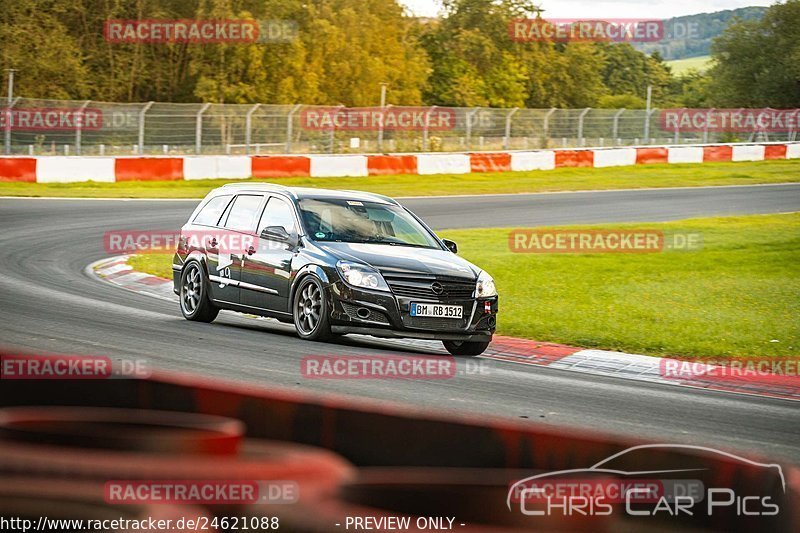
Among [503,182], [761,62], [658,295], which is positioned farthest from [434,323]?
[761,62]

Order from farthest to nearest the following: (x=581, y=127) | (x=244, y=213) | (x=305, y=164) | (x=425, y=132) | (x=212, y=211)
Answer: (x=581, y=127)
(x=425, y=132)
(x=305, y=164)
(x=212, y=211)
(x=244, y=213)

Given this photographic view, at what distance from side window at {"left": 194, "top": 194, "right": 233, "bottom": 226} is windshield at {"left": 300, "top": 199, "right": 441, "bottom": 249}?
122 centimetres

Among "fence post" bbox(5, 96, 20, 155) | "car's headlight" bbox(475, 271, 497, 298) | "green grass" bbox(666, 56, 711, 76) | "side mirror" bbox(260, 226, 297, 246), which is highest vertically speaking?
"green grass" bbox(666, 56, 711, 76)

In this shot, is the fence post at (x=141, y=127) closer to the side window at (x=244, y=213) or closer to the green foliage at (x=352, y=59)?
the side window at (x=244, y=213)

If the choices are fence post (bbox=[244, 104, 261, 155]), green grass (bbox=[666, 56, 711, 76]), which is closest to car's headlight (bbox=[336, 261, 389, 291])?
fence post (bbox=[244, 104, 261, 155])

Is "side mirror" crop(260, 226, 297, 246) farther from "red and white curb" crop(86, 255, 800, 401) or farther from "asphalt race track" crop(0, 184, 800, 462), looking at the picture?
"red and white curb" crop(86, 255, 800, 401)

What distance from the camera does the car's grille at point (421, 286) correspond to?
1090 centimetres

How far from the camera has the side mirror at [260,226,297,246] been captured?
11.8 metres

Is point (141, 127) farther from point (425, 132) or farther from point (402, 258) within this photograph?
point (402, 258)

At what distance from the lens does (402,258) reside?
11.3m

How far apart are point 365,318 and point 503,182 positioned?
25.3 m

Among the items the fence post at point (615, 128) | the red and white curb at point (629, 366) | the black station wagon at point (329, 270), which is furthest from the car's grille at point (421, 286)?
the fence post at point (615, 128)

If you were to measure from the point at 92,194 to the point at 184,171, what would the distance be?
4104 millimetres

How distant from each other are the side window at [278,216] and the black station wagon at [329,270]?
0.01 metres
